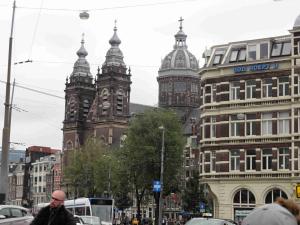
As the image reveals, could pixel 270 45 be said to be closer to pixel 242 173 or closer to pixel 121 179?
pixel 242 173

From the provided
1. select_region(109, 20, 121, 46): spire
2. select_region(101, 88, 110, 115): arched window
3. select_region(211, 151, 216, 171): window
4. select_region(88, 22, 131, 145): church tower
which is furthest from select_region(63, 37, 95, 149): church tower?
select_region(211, 151, 216, 171): window

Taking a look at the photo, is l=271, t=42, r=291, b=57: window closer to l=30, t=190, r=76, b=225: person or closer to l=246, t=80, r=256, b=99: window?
l=246, t=80, r=256, b=99: window

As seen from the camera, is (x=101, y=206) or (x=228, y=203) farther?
(x=228, y=203)

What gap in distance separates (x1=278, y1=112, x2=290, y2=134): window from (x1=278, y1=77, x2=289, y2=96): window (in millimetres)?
1621

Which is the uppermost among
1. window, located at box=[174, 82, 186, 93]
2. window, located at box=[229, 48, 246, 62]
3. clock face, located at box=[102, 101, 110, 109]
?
window, located at box=[174, 82, 186, 93]

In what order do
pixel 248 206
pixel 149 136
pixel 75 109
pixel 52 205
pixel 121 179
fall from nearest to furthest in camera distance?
pixel 52 205 → pixel 248 206 → pixel 149 136 → pixel 121 179 → pixel 75 109

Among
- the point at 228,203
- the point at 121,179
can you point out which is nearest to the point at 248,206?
the point at 228,203

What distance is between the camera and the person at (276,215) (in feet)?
19.4

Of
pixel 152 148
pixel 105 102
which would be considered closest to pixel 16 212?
pixel 152 148

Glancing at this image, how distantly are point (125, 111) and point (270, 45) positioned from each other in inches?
3019

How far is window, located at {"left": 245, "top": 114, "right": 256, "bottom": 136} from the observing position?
57.2 m

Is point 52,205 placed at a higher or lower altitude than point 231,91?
lower

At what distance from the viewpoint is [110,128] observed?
13038 cm

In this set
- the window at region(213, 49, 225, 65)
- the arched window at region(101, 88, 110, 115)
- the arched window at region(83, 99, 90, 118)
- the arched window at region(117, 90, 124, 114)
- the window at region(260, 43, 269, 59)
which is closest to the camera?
the window at region(260, 43, 269, 59)
